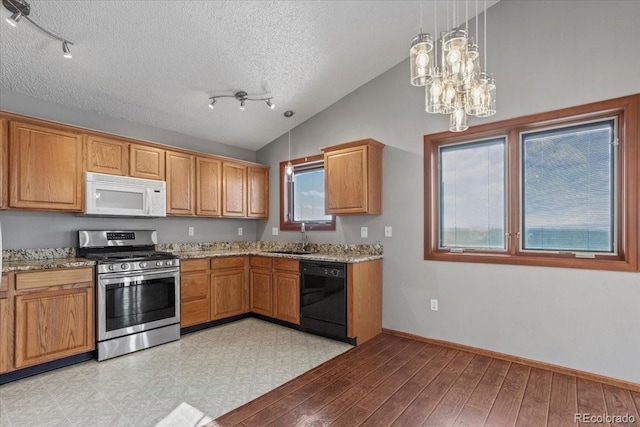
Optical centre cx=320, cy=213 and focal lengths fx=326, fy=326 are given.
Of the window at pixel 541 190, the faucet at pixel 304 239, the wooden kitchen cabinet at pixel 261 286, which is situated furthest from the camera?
the faucet at pixel 304 239

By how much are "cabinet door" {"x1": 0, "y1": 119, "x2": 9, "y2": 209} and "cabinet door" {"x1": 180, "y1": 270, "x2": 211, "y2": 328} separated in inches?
67.8

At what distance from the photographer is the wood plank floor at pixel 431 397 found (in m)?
2.16

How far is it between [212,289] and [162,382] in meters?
1.52

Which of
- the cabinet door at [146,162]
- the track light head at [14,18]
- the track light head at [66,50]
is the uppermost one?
the track light head at [14,18]

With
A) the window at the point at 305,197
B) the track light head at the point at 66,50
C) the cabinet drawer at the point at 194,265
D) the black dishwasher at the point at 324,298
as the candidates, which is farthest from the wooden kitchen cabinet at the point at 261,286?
the track light head at the point at 66,50

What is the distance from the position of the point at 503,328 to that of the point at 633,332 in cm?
93

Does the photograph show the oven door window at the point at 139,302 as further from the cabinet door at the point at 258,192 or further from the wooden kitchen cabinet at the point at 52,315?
the cabinet door at the point at 258,192

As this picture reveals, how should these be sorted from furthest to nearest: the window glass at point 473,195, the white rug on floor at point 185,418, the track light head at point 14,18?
the window glass at point 473,195 → the track light head at point 14,18 → the white rug on floor at point 185,418

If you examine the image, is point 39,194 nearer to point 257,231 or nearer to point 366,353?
point 257,231

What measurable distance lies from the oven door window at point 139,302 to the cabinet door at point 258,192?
1.70 metres

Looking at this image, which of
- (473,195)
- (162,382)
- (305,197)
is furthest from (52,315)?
(473,195)

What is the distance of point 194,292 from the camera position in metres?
3.92

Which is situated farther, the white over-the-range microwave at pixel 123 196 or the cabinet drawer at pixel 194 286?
the cabinet drawer at pixel 194 286
